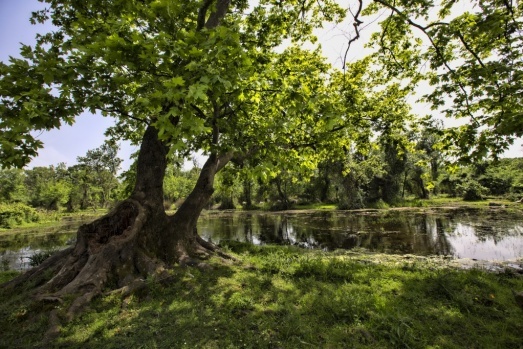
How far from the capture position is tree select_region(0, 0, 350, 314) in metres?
4.47

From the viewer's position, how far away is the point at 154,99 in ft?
15.0

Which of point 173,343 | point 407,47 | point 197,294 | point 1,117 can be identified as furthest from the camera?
point 407,47

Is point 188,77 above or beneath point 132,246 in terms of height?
above

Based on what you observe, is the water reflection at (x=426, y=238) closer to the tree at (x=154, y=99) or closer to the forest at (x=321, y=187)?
the forest at (x=321, y=187)

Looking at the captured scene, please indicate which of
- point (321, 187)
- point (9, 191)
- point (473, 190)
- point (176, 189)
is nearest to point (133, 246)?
point (321, 187)

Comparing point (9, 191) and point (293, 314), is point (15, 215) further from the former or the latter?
point (293, 314)

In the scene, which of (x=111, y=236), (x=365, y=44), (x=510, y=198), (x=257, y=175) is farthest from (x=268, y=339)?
(x=510, y=198)

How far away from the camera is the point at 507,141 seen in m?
7.36

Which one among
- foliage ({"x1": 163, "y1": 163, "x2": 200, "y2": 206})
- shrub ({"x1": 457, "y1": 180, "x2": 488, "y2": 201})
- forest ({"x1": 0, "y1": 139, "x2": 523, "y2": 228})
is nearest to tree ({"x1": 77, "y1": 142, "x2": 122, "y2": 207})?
forest ({"x1": 0, "y1": 139, "x2": 523, "y2": 228})

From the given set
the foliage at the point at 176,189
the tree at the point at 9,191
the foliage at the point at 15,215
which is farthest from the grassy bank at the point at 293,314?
the foliage at the point at 176,189

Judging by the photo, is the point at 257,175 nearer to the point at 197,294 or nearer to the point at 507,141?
the point at 197,294

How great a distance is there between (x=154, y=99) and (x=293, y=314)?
196 inches

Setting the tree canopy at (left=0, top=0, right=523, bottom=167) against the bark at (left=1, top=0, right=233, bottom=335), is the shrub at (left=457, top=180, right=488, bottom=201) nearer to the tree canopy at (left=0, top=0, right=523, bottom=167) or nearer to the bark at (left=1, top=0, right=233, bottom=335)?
the tree canopy at (left=0, top=0, right=523, bottom=167)

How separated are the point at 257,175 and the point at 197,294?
3.46m
